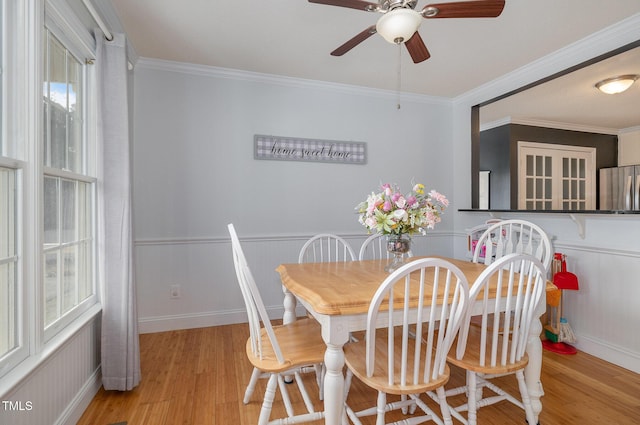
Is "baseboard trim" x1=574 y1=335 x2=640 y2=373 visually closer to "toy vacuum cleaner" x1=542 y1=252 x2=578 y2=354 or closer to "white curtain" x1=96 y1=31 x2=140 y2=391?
"toy vacuum cleaner" x1=542 y1=252 x2=578 y2=354

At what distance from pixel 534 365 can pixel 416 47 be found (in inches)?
69.6

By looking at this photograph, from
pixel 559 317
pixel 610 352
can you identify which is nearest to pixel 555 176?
pixel 559 317

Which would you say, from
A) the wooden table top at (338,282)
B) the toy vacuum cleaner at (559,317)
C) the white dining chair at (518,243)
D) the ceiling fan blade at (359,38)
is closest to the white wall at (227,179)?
the wooden table top at (338,282)

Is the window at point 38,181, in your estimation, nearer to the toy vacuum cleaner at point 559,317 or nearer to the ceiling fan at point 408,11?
the ceiling fan at point 408,11

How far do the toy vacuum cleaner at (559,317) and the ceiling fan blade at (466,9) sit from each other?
203cm

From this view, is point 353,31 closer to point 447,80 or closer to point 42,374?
point 447,80

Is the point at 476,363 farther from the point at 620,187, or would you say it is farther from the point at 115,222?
the point at 620,187

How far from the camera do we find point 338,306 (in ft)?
4.36

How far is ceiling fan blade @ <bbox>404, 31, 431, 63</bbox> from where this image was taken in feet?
5.69

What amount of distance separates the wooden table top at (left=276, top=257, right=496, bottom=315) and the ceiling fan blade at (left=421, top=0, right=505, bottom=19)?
1.33 m

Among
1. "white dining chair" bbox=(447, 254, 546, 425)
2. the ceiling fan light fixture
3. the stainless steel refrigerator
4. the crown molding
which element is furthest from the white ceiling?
the stainless steel refrigerator

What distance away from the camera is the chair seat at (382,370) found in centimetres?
128

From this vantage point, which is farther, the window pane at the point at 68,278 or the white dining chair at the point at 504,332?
the window pane at the point at 68,278

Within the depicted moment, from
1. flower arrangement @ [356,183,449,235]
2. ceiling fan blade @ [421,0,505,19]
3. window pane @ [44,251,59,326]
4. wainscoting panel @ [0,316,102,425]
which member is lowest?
wainscoting panel @ [0,316,102,425]
